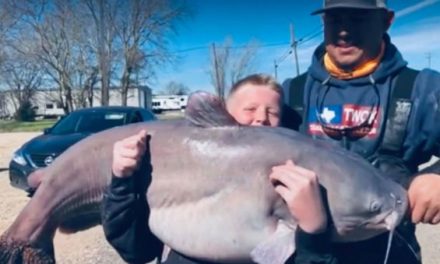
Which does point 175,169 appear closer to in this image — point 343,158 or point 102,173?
point 102,173

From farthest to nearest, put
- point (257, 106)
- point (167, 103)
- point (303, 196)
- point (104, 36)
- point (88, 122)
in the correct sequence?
point (167, 103) < point (104, 36) < point (88, 122) < point (257, 106) < point (303, 196)

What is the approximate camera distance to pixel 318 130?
242 centimetres

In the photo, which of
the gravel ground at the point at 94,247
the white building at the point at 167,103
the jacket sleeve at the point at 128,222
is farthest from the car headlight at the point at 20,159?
the white building at the point at 167,103

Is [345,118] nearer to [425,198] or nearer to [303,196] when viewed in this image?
[425,198]

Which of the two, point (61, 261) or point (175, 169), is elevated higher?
point (175, 169)

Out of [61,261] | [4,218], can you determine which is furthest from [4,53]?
[61,261]

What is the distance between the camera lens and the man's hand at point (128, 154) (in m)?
2.12

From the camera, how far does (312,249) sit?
1.98 metres

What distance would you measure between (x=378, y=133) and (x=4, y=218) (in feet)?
24.7

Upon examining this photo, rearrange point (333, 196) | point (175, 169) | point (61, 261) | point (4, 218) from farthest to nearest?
point (4, 218) → point (61, 261) → point (175, 169) → point (333, 196)

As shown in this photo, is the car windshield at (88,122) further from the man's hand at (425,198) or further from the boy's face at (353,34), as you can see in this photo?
the man's hand at (425,198)

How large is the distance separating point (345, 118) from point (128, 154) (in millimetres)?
859

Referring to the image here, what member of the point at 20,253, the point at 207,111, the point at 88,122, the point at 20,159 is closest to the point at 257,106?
the point at 207,111

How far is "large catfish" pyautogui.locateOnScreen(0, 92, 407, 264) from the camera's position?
1.95m
